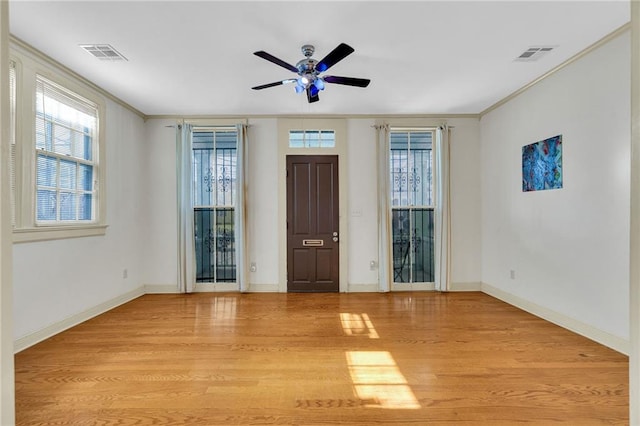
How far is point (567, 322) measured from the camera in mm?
3385

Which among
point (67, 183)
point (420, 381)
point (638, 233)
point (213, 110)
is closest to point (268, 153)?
point (213, 110)

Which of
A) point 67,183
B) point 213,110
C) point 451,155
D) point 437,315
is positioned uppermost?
point 213,110

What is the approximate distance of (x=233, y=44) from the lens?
297 centimetres

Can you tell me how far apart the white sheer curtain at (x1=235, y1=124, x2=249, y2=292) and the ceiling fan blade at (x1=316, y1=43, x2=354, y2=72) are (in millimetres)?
2437

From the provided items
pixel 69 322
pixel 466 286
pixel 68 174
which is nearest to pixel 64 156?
pixel 68 174

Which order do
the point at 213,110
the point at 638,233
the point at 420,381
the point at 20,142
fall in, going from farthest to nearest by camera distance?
the point at 213,110 < the point at 20,142 < the point at 420,381 < the point at 638,233

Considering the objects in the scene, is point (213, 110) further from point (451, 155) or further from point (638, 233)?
point (638, 233)

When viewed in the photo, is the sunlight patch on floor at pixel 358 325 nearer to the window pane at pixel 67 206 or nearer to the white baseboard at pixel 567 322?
the white baseboard at pixel 567 322

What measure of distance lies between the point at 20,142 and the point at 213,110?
243 cm

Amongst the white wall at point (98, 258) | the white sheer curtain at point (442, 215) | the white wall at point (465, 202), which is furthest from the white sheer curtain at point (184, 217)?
the white wall at point (465, 202)

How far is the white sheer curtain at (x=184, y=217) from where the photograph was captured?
4.93 m

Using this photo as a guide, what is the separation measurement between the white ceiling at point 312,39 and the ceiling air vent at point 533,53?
0.08m

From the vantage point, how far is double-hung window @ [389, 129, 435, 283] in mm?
5195

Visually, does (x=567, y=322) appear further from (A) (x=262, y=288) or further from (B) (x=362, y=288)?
(A) (x=262, y=288)
